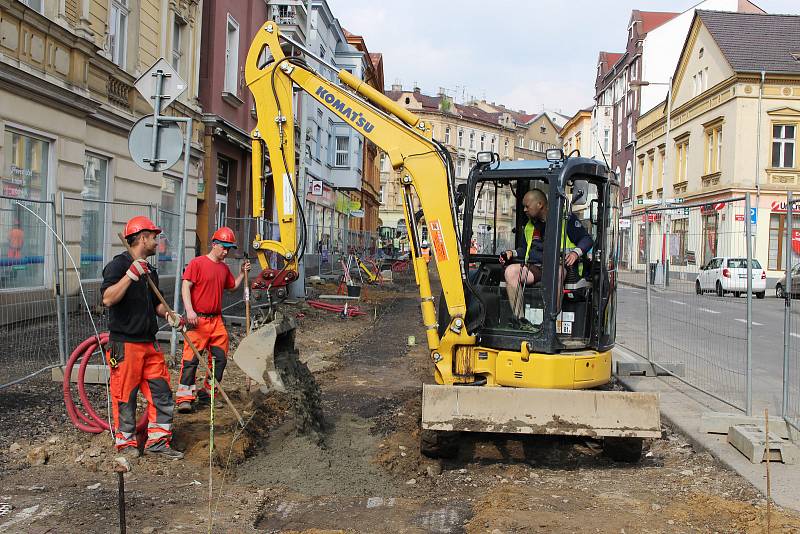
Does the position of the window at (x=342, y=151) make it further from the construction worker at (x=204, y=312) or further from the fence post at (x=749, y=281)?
the fence post at (x=749, y=281)

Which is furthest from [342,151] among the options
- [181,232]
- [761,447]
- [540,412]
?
[540,412]

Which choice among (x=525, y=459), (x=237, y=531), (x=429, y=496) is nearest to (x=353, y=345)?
(x=525, y=459)

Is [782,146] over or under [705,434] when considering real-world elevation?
over

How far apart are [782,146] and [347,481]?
33509mm

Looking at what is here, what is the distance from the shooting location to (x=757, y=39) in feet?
118

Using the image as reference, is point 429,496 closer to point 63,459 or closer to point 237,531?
point 237,531

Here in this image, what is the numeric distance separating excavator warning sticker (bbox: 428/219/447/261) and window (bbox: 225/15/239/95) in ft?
55.6

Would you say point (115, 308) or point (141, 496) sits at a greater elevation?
point (115, 308)

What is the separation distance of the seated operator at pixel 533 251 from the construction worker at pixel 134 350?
2656mm

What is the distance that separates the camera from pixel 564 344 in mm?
6066

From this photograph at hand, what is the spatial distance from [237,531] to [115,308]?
6.80 ft

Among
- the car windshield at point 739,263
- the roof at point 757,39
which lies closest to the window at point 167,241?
the car windshield at point 739,263

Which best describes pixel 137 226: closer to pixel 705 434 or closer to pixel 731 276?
pixel 705 434

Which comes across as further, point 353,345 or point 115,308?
point 353,345
